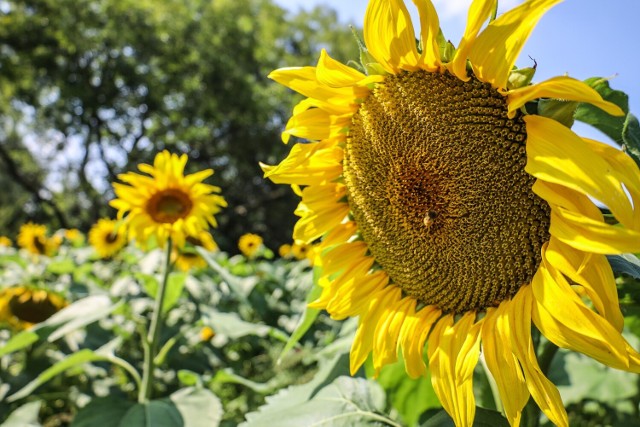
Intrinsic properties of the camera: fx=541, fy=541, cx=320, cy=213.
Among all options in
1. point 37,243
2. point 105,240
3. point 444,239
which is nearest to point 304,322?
point 444,239

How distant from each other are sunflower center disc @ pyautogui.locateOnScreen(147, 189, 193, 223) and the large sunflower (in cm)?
130

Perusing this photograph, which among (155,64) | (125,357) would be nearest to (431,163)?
(125,357)

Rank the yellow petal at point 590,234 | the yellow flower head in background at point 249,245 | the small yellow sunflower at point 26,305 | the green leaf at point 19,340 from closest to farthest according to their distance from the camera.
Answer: the yellow petal at point 590,234 < the green leaf at point 19,340 < the small yellow sunflower at point 26,305 < the yellow flower head in background at point 249,245

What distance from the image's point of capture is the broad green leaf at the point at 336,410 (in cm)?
112

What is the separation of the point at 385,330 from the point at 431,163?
36 centimetres

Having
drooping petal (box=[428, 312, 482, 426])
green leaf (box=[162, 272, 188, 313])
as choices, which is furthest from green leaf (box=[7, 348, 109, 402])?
drooping petal (box=[428, 312, 482, 426])

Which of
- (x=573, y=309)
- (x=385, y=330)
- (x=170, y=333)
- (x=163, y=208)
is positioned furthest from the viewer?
(x=170, y=333)

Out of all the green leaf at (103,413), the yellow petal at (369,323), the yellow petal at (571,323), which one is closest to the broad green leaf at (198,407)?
the green leaf at (103,413)

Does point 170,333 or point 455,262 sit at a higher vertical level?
point 170,333

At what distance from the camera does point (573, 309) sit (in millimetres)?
789

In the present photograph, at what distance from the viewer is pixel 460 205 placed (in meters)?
1.00

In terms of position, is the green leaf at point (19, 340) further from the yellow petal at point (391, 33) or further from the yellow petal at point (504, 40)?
the yellow petal at point (504, 40)

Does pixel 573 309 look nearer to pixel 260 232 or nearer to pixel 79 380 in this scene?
pixel 79 380

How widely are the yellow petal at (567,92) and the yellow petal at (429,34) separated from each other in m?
0.19
